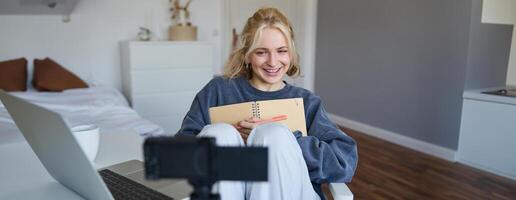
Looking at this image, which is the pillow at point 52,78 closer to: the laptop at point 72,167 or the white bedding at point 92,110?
the white bedding at point 92,110

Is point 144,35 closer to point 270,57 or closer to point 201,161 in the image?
point 270,57

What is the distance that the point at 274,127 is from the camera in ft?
3.31

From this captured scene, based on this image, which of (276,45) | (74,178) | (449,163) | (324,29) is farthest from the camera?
(324,29)

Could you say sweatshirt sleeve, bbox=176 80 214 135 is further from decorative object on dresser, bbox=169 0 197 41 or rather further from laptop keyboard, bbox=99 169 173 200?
decorative object on dresser, bbox=169 0 197 41

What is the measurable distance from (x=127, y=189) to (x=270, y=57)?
2.22 ft

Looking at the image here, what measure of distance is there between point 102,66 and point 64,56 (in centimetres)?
32

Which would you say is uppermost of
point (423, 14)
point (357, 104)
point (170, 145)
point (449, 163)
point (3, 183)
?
point (423, 14)

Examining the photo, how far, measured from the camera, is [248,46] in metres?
1.42

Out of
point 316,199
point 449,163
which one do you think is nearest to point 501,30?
point 449,163

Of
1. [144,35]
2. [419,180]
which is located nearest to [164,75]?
[144,35]

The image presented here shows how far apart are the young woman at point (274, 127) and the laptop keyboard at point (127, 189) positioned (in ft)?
0.53

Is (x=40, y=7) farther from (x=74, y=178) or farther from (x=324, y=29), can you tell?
(x=74, y=178)

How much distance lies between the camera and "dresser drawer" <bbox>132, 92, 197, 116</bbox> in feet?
11.6

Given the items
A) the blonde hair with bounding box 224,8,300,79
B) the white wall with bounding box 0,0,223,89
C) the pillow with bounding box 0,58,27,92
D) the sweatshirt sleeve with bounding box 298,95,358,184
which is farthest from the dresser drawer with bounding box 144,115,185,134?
the sweatshirt sleeve with bounding box 298,95,358,184
